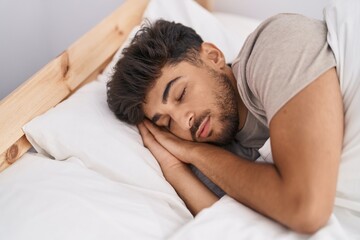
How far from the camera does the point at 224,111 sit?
3.40 feet

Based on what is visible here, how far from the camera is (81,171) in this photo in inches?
38.1

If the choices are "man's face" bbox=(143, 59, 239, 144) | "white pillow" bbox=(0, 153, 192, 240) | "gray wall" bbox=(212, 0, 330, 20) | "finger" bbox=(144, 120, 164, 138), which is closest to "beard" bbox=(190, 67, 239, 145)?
"man's face" bbox=(143, 59, 239, 144)

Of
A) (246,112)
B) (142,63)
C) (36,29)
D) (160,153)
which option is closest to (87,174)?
(160,153)

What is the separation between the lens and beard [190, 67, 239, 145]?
103 cm

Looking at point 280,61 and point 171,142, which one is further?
point 171,142

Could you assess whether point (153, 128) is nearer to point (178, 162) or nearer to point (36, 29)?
point (178, 162)

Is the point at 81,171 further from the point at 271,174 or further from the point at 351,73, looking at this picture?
A: the point at 351,73

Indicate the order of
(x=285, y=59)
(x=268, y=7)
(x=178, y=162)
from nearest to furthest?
(x=285, y=59) → (x=178, y=162) → (x=268, y=7)

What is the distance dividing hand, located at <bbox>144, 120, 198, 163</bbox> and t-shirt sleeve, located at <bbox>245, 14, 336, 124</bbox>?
0.82 feet

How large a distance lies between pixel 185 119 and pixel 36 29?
755mm

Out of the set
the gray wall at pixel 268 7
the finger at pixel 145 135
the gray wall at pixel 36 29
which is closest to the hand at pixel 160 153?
the finger at pixel 145 135

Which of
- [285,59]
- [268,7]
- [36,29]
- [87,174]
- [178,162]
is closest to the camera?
[285,59]

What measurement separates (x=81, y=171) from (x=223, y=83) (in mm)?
410

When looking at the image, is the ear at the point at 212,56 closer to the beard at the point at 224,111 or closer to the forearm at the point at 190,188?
the beard at the point at 224,111
